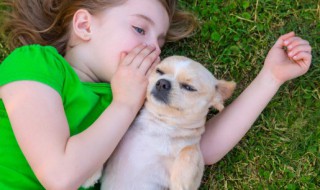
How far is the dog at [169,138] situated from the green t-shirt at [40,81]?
405 millimetres

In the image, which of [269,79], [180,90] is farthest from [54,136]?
[269,79]

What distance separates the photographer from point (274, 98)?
3734 millimetres

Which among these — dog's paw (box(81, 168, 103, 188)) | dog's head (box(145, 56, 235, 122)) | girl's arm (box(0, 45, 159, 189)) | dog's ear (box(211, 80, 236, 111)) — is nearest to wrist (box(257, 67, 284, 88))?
dog's ear (box(211, 80, 236, 111))

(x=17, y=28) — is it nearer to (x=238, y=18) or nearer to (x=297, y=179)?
(x=238, y=18)

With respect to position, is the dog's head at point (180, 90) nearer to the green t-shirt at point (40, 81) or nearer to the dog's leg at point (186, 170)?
the dog's leg at point (186, 170)

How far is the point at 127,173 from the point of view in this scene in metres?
2.94

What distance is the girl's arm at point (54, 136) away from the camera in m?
2.74

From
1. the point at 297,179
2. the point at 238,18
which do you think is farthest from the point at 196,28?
the point at 297,179

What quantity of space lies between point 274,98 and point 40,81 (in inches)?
75.9

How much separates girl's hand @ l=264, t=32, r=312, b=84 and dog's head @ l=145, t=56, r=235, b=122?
0.59m

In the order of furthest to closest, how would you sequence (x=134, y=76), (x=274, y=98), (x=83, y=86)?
(x=274, y=98) → (x=83, y=86) → (x=134, y=76)

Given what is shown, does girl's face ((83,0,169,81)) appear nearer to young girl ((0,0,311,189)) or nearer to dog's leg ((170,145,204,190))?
young girl ((0,0,311,189))

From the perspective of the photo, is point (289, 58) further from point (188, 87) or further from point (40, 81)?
point (40, 81)

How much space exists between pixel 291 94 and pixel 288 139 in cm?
37
